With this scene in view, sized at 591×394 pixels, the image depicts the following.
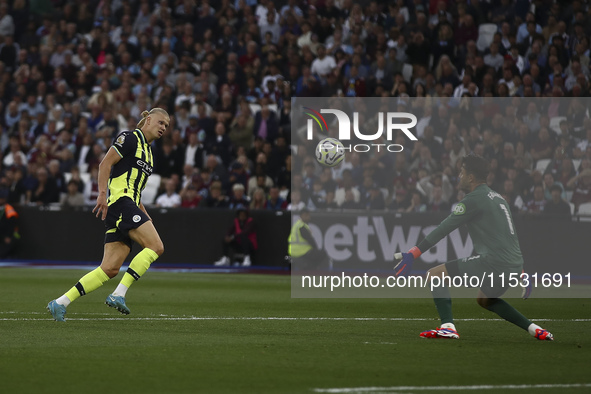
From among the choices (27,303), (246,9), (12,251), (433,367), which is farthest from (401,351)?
(246,9)

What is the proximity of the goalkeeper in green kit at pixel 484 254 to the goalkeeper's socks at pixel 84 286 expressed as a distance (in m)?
3.63

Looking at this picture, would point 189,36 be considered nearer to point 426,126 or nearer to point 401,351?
point 426,126

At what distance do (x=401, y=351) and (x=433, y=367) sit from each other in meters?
1.06

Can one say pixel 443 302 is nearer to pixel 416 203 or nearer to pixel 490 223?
pixel 490 223

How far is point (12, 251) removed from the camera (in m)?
25.5

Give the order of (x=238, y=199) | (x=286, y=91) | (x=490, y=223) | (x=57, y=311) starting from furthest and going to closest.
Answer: (x=286, y=91) → (x=238, y=199) → (x=57, y=311) → (x=490, y=223)

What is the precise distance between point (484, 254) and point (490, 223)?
302 millimetres


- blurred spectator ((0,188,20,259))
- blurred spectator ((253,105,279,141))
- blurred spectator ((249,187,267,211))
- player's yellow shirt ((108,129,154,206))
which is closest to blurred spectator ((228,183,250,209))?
blurred spectator ((249,187,267,211))

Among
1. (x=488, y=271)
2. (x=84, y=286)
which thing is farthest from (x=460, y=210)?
(x=84, y=286)

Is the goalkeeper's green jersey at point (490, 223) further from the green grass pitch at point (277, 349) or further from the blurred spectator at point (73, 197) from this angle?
the blurred spectator at point (73, 197)

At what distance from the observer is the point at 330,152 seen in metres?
22.1

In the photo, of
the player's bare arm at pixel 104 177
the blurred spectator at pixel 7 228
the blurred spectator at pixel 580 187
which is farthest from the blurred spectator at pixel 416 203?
the player's bare arm at pixel 104 177

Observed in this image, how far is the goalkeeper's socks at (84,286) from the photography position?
36.6ft

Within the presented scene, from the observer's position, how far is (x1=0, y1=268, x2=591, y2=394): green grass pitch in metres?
7.21
